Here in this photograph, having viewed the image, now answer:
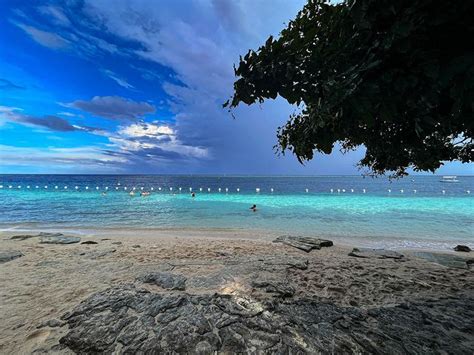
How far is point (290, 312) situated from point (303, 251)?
6.25 m

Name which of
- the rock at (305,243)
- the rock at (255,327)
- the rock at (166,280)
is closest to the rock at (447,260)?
the rock at (305,243)

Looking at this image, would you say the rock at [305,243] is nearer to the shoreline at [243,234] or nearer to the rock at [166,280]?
the shoreline at [243,234]

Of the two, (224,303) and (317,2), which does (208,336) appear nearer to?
(224,303)

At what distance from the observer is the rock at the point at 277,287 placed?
5.07 metres

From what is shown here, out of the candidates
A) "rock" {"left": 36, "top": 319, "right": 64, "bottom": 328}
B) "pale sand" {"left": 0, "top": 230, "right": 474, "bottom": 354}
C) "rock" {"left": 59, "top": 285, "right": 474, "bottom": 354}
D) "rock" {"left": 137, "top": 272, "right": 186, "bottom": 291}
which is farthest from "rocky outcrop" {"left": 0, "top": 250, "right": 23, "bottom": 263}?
"rock" {"left": 59, "top": 285, "right": 474, "bottom": 354}

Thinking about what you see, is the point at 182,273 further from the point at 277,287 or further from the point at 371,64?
the point at 371,64

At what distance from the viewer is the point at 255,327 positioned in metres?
3.61

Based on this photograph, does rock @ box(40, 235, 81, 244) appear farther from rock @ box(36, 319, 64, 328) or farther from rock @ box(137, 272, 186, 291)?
rock @ box(36, 319, 64, 328)

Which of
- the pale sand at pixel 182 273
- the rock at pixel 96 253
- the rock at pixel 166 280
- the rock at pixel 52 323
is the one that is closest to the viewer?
the rock at pixel 52 323

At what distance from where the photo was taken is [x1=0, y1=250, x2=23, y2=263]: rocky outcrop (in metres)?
7.87

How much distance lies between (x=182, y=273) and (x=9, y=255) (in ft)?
21.2

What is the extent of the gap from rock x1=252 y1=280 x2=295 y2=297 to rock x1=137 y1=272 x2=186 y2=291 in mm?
1681

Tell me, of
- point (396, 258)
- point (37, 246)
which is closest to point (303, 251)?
point (396, 258)

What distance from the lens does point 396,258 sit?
864 centimetres
